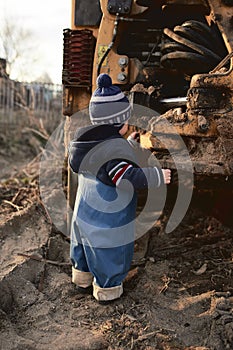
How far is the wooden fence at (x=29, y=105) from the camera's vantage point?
1530cm

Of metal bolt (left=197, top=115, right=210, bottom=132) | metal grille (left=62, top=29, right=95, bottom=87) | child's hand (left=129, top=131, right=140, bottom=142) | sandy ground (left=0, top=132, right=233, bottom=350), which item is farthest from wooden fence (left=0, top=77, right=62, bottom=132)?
metal bolt (left=197, top=115, right=210, bottom=132)

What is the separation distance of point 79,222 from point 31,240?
3.65 feet

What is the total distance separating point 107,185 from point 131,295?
82 centimetres

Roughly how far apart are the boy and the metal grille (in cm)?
80

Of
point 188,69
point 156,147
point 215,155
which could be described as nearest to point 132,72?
point 188,69

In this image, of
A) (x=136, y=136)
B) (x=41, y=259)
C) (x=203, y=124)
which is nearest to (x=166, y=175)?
(x=203, y=124)

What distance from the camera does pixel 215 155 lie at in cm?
341

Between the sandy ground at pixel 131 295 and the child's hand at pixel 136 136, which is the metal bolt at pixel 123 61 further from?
the sandy ground at pixel 131 295

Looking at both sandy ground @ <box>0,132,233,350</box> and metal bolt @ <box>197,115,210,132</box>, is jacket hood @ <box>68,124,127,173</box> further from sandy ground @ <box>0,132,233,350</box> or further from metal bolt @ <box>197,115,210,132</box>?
sandy ground @ <box>0,132,233,350</box>

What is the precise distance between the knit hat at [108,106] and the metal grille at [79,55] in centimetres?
83

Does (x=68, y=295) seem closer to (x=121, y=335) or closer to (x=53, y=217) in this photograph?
(x=121, y=335)

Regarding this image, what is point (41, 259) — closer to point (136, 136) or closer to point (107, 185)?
point (107, 185)

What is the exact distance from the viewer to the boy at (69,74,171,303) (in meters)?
3.51

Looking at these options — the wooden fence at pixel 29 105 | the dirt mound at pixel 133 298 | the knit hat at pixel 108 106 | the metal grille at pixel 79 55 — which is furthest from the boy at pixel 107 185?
the wooden fence at pixel 29 105
